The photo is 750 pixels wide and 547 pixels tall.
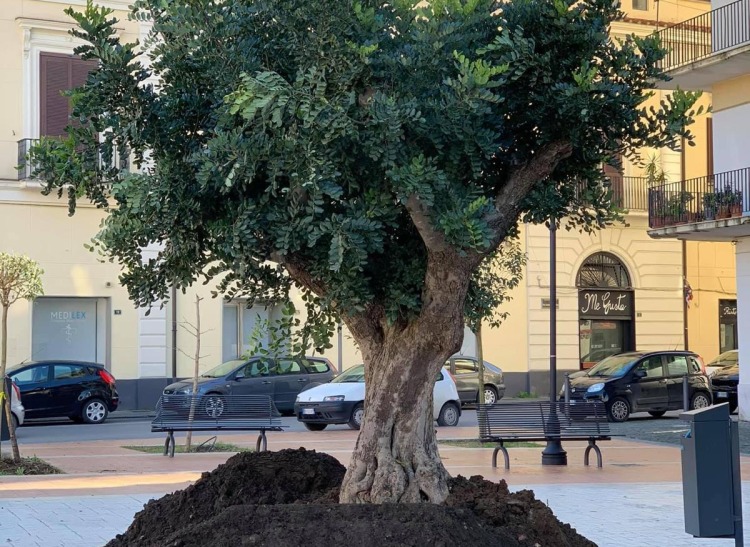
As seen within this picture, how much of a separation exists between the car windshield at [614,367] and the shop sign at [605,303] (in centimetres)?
965

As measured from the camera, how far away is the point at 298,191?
6363 millimetres

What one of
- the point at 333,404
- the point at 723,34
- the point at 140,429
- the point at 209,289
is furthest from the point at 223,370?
the point at 723,34

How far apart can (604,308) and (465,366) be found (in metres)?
9.22

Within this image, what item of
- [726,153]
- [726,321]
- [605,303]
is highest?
[726,153]

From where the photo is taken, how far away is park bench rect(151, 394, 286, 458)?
54.1 ft

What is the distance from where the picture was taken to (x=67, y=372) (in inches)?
965

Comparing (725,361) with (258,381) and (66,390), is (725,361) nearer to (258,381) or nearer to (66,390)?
(258,381)

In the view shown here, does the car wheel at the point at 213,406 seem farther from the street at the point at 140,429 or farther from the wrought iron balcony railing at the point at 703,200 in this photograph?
the wrought iron balcony railing at the point at 703,200

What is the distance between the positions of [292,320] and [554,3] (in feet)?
10.4

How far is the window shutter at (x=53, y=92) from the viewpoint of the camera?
1108 inches

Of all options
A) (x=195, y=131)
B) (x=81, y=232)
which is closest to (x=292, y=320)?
(x=195, y=131)

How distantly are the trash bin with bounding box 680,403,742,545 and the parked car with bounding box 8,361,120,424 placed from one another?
767 inches

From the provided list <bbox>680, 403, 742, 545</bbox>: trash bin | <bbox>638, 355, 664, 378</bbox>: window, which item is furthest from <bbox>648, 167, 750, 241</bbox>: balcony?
<bbox>680, 403, 742, 545</bbox>: trash bin

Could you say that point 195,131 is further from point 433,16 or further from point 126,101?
point 433,16
